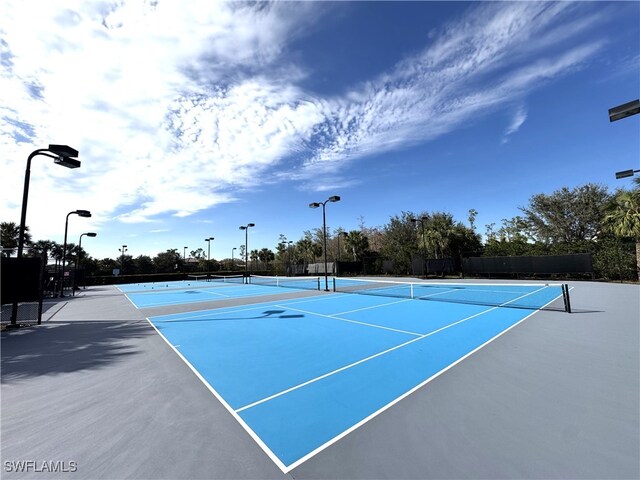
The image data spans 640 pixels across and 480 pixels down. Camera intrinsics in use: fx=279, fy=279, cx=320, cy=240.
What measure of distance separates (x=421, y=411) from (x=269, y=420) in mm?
1960

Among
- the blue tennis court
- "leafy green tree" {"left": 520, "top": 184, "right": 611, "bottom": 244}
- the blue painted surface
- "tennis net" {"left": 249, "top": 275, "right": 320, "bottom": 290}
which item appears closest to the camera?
the blue tennis court

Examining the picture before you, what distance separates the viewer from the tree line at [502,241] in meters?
20.6

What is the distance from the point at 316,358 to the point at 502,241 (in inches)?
1635

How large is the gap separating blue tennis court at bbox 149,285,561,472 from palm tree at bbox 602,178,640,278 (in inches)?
548

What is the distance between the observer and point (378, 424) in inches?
132

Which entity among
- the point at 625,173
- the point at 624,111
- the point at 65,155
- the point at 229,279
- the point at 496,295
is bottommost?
the point at 496,295

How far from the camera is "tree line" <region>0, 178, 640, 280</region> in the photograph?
20.6 m

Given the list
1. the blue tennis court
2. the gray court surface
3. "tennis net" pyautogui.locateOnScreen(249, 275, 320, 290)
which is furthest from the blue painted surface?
the gray court surface

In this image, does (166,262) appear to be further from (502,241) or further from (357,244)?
(502,241)

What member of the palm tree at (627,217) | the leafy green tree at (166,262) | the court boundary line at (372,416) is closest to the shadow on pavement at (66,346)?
the court boundary line at (372,416)

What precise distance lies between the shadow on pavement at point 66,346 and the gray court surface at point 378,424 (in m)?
0.07

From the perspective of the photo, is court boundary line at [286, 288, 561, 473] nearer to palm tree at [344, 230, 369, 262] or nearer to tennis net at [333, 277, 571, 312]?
tennis net at [333, 277, 571, 312]

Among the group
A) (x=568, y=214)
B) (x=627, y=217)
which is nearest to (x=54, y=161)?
(x=627, y=217)

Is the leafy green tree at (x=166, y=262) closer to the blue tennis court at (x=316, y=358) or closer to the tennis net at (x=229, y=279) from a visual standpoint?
the tennis net at (x=229, y=279)
